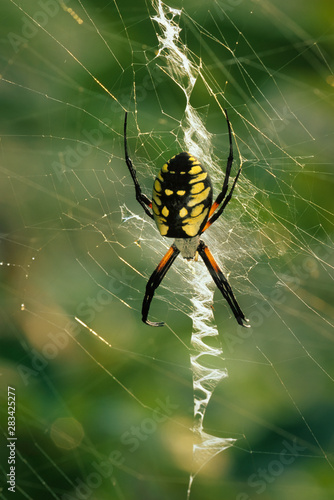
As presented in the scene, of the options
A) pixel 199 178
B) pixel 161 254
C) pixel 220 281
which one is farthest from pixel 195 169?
pixel 161 254

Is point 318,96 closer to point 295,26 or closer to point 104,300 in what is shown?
point 295,26

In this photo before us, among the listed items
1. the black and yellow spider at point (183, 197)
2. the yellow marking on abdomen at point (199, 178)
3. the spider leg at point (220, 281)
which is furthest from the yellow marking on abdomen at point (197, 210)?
the spider leg at point (220, 281)

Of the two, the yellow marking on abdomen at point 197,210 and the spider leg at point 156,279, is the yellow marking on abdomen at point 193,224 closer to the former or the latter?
the yellow marking on abdomen at point 197,210

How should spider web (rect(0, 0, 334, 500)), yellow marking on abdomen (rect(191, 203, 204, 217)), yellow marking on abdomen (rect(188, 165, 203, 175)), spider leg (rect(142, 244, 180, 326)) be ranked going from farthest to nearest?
spider leg (rect(142, 244, 180, 326))
spider web (rect(0, 0, 334, 500))
yellow marking on abdomen (rect(191, 203, 204, 217))
yellow marking on abdomen (rect(188, 165, 203, 175))

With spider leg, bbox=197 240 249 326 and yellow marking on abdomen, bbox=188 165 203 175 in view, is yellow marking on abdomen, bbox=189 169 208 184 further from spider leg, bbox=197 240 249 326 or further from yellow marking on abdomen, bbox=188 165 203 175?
spider leg, bbox=197 240 249 326

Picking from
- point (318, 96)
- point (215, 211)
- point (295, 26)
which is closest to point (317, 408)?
point (215, 211)

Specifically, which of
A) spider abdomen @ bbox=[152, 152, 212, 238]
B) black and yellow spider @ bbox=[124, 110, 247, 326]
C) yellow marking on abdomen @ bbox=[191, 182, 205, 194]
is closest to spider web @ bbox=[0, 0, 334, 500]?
black and yellow spider @ bbox=[124, 110, 247, 326]

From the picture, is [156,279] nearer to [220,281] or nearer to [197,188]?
[220,281]
